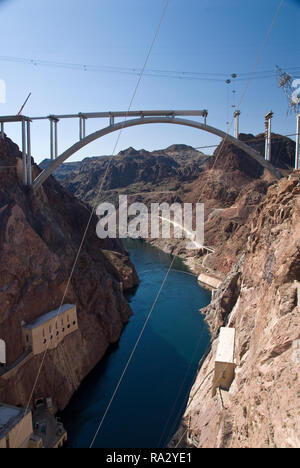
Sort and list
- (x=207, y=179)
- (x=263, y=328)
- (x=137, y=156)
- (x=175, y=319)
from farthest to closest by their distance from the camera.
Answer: (x=137, y=156) < (x=207, y=179) < (x=175, y=319) < (x=263, y=328)

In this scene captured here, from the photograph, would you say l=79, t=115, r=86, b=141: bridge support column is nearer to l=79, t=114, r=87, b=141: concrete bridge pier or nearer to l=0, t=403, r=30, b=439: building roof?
l=79, t=114, r=87, b=141: concrete bridge pier

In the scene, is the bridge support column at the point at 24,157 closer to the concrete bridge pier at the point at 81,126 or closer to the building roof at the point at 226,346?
the concrete bridge pier at the point at 81,126

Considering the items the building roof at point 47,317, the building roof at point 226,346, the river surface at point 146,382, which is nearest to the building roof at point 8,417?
the river surface at point 146,382

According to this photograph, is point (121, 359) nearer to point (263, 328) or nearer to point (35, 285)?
point (35, 285)

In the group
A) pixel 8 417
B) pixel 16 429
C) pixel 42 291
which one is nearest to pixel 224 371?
pixel 16 429

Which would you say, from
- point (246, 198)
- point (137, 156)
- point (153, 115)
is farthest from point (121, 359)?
point (137, 156)
